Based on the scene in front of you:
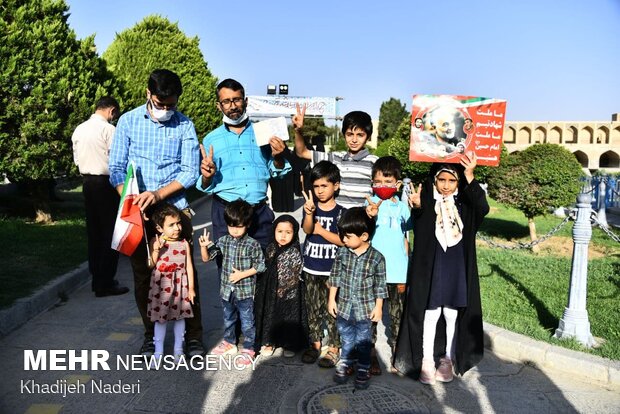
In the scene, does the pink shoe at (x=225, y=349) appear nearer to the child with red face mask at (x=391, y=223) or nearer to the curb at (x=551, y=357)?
the child with red face mask at (x=391, y=223)

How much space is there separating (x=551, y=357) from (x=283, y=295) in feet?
7.10

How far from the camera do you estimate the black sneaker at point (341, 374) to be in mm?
3527

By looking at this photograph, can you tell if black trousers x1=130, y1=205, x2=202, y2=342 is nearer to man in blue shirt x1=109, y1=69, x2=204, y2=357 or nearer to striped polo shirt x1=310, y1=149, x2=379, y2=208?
man in blue shirt x1=109, y1=69, x2=204, y2=357

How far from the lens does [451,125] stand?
3682 millimetres

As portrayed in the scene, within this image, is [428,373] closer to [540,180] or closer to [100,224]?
[100,224]

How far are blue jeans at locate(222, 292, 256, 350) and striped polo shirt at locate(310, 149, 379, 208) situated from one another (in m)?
1.08

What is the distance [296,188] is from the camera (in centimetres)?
415

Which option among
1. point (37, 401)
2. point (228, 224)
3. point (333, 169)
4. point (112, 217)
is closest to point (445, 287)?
point (333, 169)

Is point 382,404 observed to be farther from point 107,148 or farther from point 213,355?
point 107,148

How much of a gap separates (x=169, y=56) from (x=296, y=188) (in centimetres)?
1537

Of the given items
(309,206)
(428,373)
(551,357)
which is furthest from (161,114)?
(551,357)

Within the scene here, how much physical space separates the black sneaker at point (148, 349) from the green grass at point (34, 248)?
160 cm

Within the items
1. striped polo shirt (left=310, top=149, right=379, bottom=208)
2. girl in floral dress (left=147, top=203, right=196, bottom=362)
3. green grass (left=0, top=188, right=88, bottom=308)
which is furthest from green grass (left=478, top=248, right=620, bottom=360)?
green grass (left=0, top=188, right=88, bottom=308)

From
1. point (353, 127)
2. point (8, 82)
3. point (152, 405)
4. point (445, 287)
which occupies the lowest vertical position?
point (152, 405)
